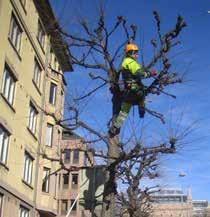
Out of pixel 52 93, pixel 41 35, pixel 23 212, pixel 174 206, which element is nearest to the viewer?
pixel 23 212

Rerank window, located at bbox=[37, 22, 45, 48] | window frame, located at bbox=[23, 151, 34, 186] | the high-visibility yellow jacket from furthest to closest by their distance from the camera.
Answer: window, located at bbox=[37, 22, 45, 48], window frame, located at bbox=[23, 151, 34, 186], the high-visibility yellow jacket

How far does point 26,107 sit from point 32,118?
2111 millimetres

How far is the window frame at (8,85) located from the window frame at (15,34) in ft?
4.53

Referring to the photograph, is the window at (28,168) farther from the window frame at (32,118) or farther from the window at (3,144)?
the window at (3,144)

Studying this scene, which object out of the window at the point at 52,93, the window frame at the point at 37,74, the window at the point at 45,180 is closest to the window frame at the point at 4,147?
the window frame at the point at 37,74

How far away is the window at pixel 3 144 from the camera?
2101cm

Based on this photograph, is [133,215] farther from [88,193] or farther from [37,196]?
[88,193]

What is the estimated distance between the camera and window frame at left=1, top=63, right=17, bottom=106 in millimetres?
21547

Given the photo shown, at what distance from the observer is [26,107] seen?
25203 millimetres

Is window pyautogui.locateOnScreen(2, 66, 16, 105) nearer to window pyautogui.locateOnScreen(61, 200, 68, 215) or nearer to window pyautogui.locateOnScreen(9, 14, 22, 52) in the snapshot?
window pyautogui.locateOnScreen(9, 14, 22, 52)

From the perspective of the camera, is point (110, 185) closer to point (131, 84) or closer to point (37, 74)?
point (131, 84)

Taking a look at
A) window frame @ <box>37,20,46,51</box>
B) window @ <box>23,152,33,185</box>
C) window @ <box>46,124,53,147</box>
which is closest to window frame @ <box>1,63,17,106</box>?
window @ <box>23,152,33,185</box>

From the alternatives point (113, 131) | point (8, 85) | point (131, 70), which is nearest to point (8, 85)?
point (8, 85)

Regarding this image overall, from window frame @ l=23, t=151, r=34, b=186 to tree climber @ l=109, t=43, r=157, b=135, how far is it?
14790 millimetres
